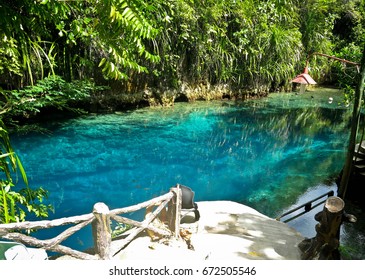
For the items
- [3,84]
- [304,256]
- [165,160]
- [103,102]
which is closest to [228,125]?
[165,160]

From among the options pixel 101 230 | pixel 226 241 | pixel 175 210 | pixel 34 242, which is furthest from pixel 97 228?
pixel 226 241

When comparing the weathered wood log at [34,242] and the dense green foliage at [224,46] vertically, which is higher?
the dense green foliage at [224,46]

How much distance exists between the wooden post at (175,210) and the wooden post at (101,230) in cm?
96

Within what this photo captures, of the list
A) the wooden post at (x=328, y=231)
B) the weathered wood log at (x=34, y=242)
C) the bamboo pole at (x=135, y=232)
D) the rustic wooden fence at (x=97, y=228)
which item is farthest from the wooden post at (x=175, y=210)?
the wooden post at (x=328, y=231)

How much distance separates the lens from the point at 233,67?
14742 millimetres

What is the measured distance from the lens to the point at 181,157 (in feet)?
26.8

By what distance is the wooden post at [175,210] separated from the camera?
3.48 m

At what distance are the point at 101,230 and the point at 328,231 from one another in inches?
80.4

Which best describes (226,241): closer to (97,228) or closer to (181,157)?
(97,228)

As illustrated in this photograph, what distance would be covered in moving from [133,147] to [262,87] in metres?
9.54

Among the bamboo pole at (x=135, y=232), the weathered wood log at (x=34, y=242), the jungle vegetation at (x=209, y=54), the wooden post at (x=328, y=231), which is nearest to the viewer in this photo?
the weathered wood log at (x=34, y=242)

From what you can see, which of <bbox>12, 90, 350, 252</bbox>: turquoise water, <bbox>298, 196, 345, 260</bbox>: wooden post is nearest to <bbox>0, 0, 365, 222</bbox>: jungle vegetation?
<bbox>12, 90, 350, 252</bbox>: turquoise water

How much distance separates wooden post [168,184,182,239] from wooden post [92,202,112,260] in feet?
3.14

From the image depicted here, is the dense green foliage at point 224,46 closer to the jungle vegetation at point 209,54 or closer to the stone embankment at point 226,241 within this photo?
the jungle vegetation at point 209,54
